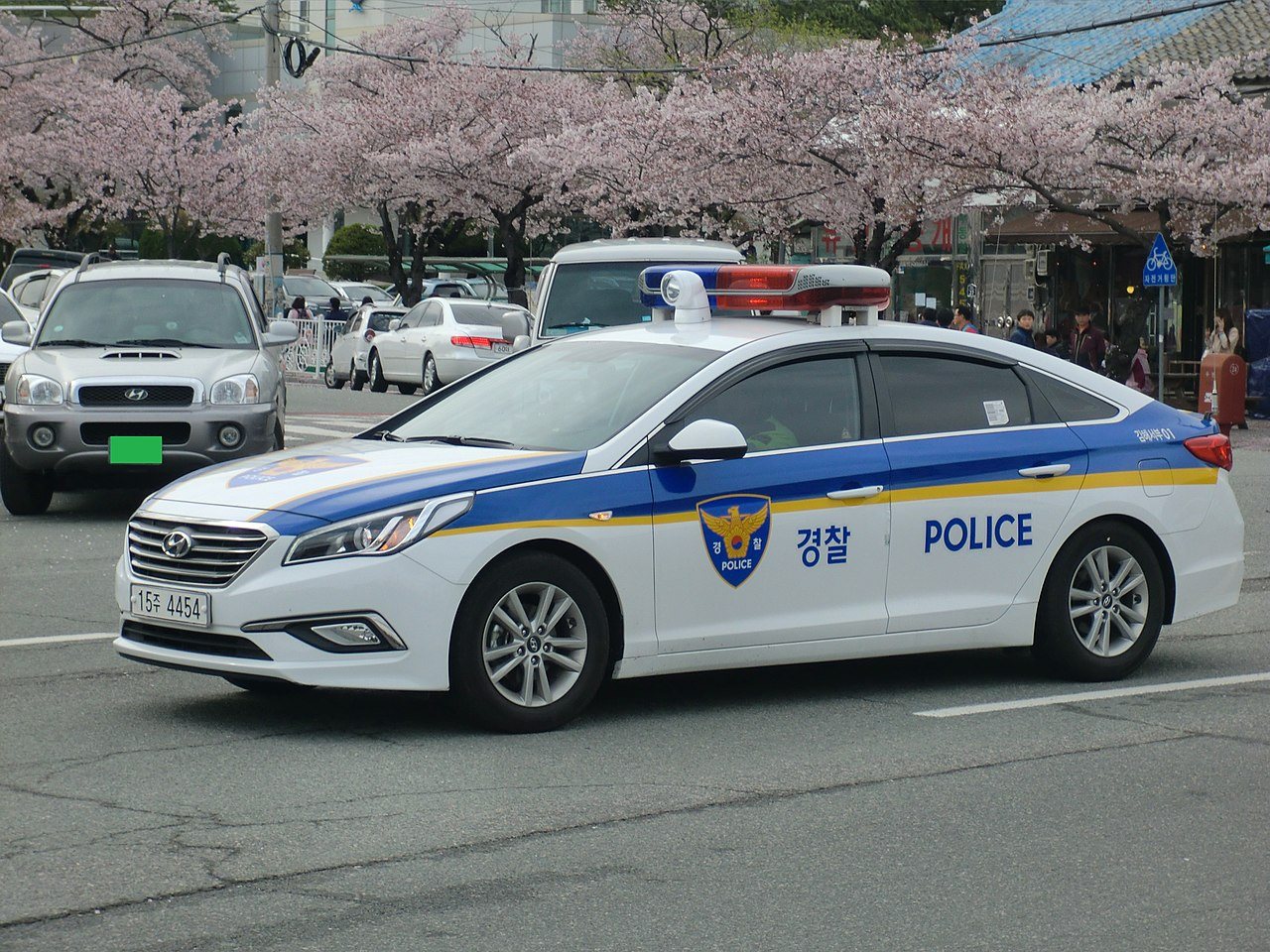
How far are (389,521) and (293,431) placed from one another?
1651 cm

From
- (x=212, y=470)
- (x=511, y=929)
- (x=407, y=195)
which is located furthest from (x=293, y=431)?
(x=407, y=195)

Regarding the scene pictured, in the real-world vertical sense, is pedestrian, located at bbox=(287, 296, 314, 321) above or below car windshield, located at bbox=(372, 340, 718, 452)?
above

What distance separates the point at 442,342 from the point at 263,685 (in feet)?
73.0

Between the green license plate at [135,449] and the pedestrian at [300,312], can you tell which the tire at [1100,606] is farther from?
the pedestrian at [300,312]

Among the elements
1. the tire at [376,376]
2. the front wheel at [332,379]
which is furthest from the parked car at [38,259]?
the tire at [376,376]

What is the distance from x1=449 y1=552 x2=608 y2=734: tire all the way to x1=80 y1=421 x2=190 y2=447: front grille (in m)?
7.13

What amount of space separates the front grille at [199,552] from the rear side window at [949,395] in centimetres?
266

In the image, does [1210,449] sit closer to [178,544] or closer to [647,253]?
[178,544]

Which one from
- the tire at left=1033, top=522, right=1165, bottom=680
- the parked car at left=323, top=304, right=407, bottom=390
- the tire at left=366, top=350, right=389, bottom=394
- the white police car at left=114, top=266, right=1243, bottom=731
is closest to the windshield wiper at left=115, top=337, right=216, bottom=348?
the white police car at left=114, top=266, right=1243, bottom=731

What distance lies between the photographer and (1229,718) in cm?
749

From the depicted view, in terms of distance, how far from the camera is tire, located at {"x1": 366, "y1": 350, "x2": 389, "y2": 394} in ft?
107

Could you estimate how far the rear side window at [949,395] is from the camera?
7.80 meters

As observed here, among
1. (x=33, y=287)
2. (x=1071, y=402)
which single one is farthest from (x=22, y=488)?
(x=33, y=287)

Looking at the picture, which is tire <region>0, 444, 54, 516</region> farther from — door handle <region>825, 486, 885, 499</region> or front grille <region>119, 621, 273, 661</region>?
door handle <region>825, 486, 885, 499</region>
